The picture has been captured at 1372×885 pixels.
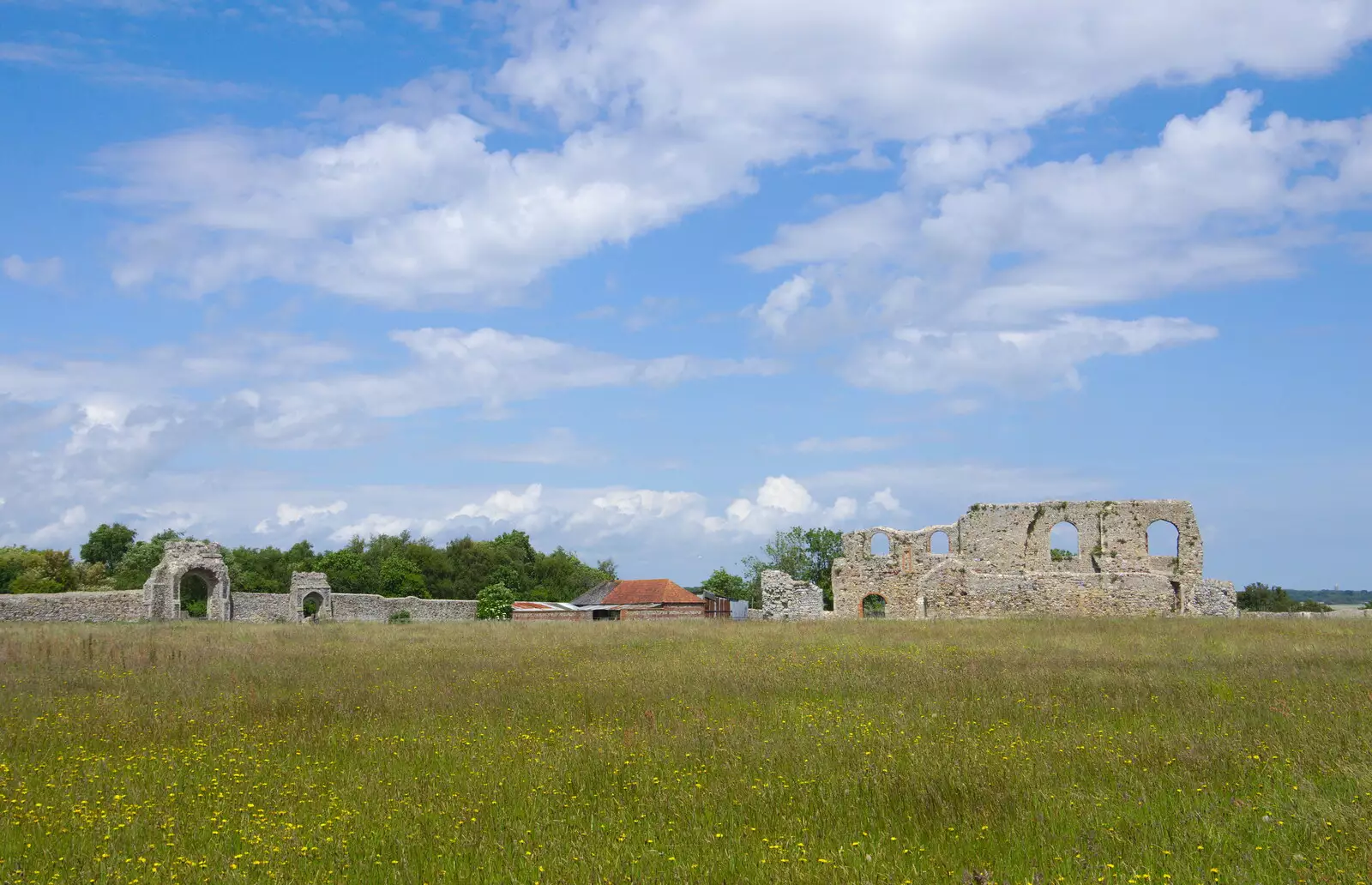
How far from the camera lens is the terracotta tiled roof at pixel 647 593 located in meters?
59.2

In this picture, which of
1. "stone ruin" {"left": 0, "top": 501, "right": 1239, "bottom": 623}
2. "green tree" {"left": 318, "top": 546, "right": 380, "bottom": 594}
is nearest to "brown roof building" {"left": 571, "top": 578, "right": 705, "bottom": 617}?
"green tree" {"left": 318, "top": 546, "right": 380, "bottom": 594}

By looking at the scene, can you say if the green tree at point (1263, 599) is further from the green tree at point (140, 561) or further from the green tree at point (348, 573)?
the green tree at point (140, 561)

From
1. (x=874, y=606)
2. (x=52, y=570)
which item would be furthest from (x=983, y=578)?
(x=52, y=570)

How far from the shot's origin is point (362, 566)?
69.5 m

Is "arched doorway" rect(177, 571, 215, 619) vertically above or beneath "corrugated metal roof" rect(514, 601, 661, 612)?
above

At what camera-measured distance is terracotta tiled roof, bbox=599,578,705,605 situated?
5925cm

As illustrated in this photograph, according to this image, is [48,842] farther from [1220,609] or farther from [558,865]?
[1220,609]

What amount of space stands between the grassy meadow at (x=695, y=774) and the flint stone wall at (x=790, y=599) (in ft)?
69.6

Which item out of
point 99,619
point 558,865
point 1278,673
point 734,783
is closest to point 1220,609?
point 1278,673

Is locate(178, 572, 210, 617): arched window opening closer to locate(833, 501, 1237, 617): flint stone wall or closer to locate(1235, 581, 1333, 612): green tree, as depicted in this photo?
locate(833, 501, 1237, 617): flint stone wall

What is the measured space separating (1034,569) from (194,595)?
50.9m

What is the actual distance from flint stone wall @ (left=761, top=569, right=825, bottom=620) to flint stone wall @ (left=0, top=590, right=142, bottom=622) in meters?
22.7

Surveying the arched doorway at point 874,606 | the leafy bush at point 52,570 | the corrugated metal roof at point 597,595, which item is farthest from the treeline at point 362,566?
the arched doorway at point 874,606

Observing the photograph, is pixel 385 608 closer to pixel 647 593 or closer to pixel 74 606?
pixel 74 606
